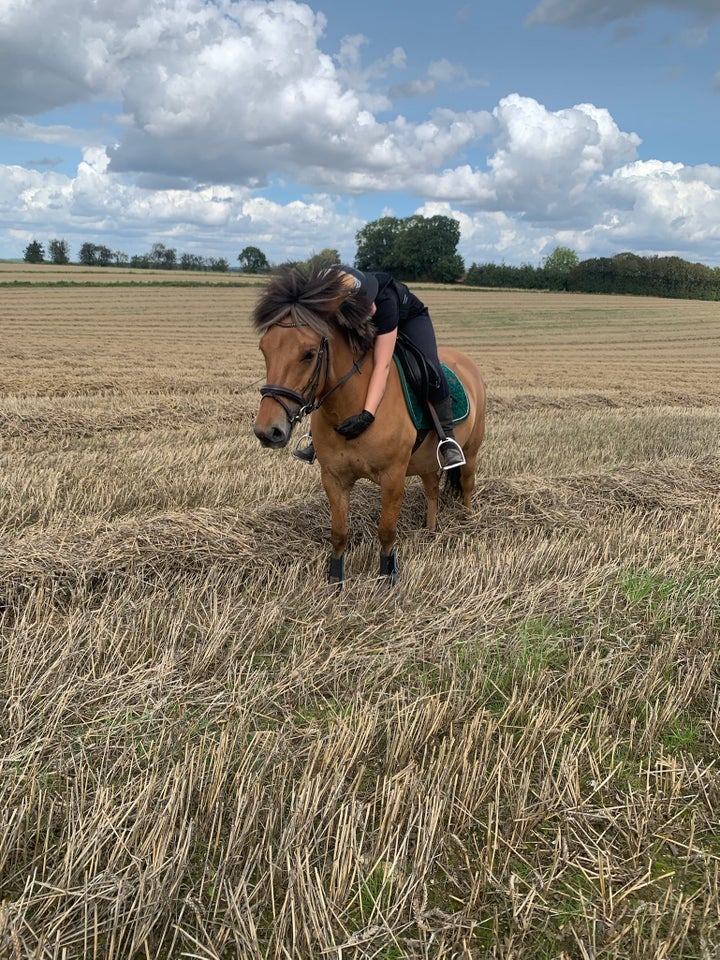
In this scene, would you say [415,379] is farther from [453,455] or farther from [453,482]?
[453,482]

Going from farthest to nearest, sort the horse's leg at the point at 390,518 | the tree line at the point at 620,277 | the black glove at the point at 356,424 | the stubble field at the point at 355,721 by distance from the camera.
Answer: the tree line at the point at 620,277 → the horse's leg at the point at 390,518 → the black glove at the point at 356,424 → the stubble field at the point at 355,721

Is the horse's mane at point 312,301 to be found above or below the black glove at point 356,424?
above

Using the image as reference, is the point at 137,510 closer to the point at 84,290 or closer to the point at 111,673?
the point at 111,673

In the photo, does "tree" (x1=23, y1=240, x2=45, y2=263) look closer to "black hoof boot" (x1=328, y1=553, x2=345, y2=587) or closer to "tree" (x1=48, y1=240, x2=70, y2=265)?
"tree" (x1=48, y1=240, x2=70, y2=265)

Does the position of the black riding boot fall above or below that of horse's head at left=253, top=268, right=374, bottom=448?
below

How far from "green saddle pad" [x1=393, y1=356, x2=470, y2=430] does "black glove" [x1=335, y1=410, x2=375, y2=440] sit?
0.62m

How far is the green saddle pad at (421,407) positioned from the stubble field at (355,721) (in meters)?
1.07

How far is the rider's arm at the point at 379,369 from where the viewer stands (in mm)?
4383

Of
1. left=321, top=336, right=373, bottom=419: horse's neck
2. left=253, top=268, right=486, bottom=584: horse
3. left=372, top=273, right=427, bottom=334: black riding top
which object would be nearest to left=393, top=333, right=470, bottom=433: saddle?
left=253, top=268, right=486, bottom=584: horse

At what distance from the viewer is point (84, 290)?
47.0m

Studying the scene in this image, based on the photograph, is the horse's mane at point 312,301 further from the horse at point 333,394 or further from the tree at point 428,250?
the tree at point 428,250

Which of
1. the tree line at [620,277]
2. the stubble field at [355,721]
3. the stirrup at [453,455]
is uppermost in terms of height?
the tree line at [620,277]

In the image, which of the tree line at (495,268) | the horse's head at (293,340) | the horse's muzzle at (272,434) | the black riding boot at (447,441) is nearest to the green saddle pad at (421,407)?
the black riding boot at (447,441)

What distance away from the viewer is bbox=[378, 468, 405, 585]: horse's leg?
472 centimetres
